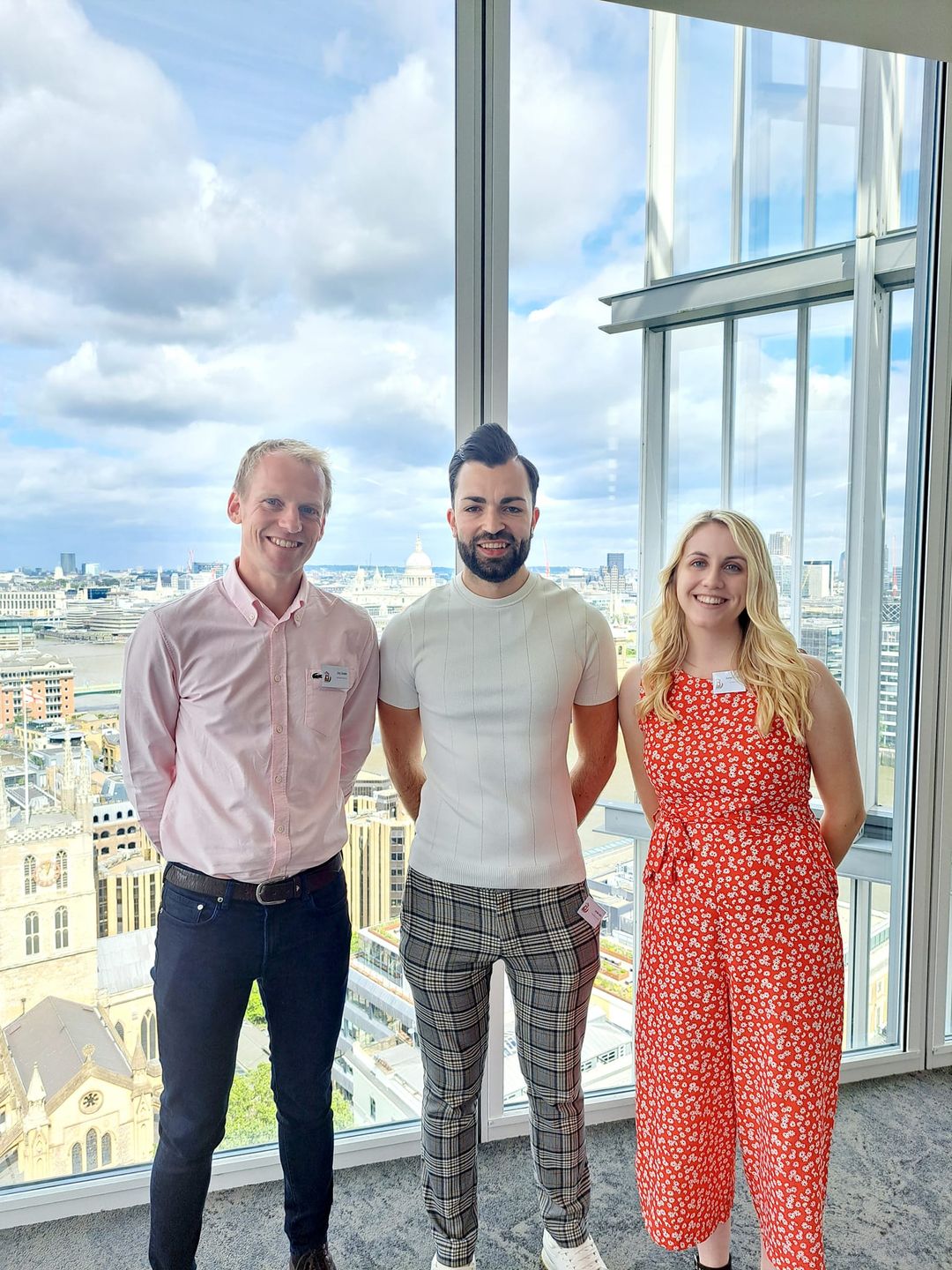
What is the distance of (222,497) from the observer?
209 cm

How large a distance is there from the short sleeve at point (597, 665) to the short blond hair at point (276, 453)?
2.15 feet

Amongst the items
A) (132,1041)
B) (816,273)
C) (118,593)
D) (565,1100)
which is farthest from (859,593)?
(132,1041)

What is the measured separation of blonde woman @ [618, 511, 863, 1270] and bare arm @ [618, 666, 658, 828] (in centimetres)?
6

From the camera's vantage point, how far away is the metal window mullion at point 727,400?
8.23ft

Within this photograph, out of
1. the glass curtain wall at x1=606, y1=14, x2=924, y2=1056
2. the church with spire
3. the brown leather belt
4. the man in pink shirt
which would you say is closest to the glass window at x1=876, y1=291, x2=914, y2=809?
the glass curtain wall at x1=606, y1=14, x2=924, y2=1056

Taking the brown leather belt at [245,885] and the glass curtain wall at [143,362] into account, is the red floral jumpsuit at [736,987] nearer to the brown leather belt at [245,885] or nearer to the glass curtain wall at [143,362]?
the brown leather belt at [245,885]

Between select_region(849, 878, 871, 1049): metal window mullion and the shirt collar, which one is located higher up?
the shirt collar

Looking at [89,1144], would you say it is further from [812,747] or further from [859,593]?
[859,593]

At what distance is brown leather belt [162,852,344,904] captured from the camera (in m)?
1.60

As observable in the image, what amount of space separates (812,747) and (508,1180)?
1.50m

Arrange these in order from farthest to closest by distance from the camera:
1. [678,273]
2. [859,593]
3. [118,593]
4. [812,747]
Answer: [859,593] < [678,273] < [118,593] < [812,747]

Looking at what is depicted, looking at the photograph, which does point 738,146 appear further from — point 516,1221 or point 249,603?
point 516,1221

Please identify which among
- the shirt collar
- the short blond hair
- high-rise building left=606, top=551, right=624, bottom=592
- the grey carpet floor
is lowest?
the grey carpet floor

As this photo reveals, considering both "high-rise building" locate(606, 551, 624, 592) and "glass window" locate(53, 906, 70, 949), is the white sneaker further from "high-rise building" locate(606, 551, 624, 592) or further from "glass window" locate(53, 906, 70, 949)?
"high-rise building" locate(606, 551, 624, 592)
